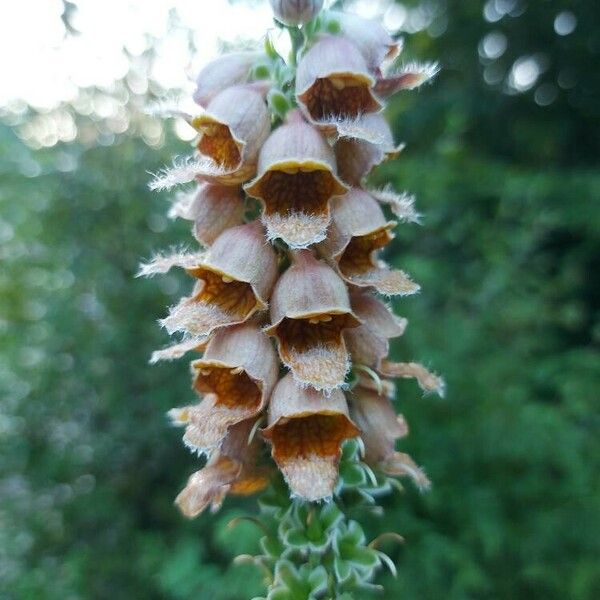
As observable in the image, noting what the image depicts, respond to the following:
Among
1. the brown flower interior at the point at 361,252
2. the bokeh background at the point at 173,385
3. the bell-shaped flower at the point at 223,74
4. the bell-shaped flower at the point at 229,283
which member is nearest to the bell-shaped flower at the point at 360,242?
the brown flower interior at the point at 361,252

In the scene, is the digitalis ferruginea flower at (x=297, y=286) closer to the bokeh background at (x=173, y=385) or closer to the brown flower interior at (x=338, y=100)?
the brown flower interior at (x=338, y=100)

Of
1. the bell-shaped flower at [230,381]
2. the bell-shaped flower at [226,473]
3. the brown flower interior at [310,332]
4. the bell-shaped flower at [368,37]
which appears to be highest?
the bell-shaped flower at [368,37]

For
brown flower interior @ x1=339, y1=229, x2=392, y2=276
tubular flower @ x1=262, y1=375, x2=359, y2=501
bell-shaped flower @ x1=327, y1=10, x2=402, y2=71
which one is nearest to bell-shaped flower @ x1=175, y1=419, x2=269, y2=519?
tubular flower @ x1=262, y1=375, x2=359, y2=501

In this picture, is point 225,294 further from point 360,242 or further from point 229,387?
point 360,242

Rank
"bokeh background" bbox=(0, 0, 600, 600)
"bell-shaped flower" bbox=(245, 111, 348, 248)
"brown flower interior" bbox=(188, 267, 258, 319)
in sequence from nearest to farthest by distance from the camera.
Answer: "bell-shaped flower" bbox=(245, 111, 348, 248)
"brown flower interior" bbox=(188, 267, 258, 319)
"bokeh background" bbox=(0, 0, 600, 600)

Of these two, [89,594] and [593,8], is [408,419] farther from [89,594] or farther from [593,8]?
[593,8]

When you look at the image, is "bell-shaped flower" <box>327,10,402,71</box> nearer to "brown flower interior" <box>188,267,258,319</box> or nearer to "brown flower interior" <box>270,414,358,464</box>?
"brown flower interior" <box>188,267,258,319</box>

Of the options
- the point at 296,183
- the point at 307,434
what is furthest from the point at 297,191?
the point at 307,434
